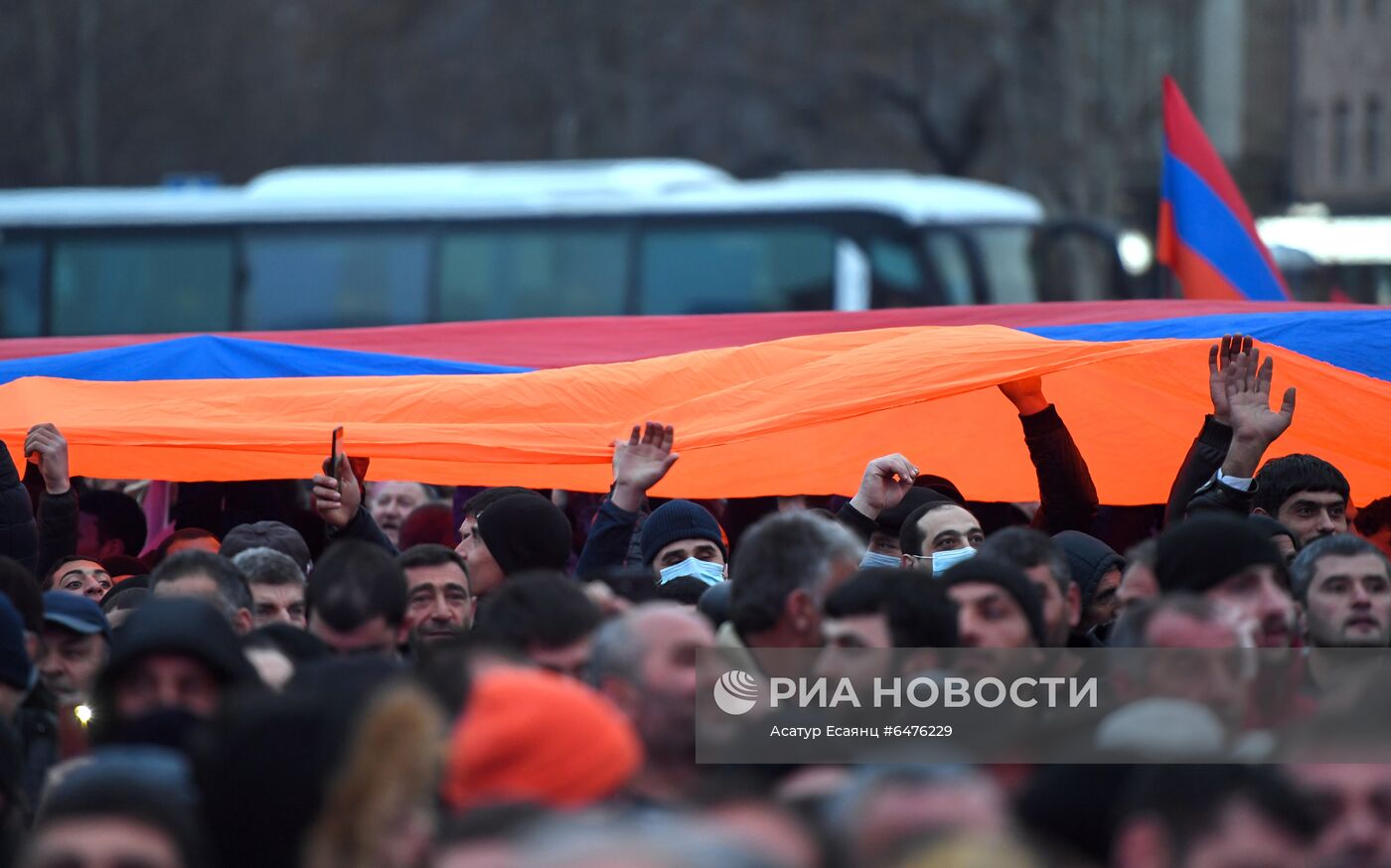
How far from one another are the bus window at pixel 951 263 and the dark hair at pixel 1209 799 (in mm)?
14431

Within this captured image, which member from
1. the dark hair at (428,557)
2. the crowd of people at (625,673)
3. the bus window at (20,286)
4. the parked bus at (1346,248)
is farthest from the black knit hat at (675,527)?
the parked bus at (1346,248)

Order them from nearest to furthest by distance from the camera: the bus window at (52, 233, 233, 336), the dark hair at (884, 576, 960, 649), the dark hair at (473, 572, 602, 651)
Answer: the dark hair at (884, 576, 960, 649), the dark hair at (473, 572, 602, 651), the bus window at (52, 233, 233, 336)

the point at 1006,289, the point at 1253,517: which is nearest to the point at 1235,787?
the point at 1253,517

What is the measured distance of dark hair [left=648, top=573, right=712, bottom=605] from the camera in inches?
239

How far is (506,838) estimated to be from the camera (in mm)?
3244

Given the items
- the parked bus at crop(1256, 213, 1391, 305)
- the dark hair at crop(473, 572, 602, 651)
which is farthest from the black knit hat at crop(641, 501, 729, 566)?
the parked bus at crop(1256, 213, 1391, 305)

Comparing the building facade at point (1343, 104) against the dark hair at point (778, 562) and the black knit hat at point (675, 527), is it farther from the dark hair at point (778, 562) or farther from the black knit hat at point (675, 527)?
the dark hair at point (778, 562)

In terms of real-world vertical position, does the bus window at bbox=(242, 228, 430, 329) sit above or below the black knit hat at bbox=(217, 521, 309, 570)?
above

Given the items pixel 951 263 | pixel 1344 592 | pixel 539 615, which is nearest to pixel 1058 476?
pixel 1344 592

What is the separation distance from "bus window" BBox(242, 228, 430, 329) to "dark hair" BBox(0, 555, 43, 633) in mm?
13058

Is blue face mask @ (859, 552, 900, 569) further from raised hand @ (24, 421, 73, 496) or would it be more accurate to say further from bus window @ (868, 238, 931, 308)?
bus window @ (868, 238, 931, 308)

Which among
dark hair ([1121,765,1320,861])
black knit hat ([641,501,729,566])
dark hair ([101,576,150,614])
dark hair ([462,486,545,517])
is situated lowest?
dark hair ([1121,765,1320,861])

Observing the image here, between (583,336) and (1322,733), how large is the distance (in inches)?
260

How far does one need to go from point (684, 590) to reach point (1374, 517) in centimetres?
295
